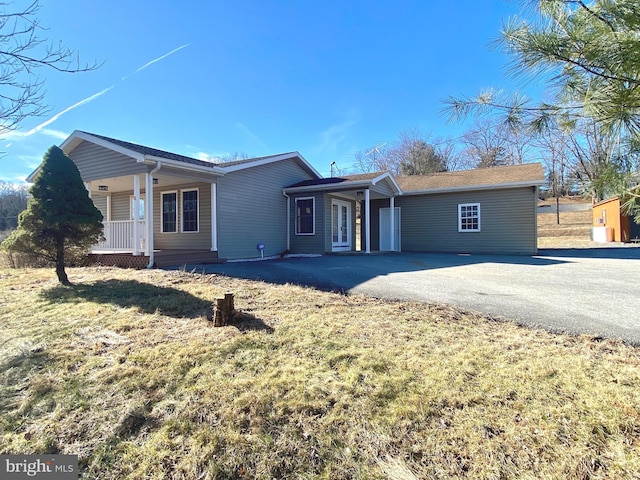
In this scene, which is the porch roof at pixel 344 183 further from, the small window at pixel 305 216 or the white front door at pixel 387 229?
the white front door at pixel 387 229

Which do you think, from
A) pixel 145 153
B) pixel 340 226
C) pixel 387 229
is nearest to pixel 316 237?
pixel 340 226

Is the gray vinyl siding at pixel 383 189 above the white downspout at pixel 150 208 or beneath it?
above

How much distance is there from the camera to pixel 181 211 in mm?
11664

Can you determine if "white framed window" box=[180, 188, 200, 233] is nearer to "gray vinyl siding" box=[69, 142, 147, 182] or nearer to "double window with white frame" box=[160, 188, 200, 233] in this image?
"double window with white frame" box=[160, 188, 200, 233]

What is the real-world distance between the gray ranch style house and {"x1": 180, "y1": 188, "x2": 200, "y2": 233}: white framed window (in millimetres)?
34

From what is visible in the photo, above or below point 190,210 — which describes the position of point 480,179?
above

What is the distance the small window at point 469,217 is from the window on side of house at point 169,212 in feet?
37.3

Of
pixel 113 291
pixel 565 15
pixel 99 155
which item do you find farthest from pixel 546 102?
pixel 99 155

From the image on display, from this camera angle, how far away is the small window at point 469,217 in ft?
46.2

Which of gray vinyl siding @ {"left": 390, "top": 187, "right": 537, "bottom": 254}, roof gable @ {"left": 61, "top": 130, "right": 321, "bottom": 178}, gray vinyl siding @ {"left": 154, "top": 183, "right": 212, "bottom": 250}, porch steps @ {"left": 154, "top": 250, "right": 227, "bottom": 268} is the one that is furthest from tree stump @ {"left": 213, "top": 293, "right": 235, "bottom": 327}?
gray vinyl siding @ {"left": 390, "top": 187, "right": 537, "bottom": 254}

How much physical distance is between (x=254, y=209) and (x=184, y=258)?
333 centimetres

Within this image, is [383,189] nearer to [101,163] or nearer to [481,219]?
[481,219]

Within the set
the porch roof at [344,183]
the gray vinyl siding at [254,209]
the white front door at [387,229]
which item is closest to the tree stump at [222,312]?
the gray vinyl siding at [254,209]

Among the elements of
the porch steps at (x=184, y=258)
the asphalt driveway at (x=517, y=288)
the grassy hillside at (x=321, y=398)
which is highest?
the porch steps at (x=184, y=258)
